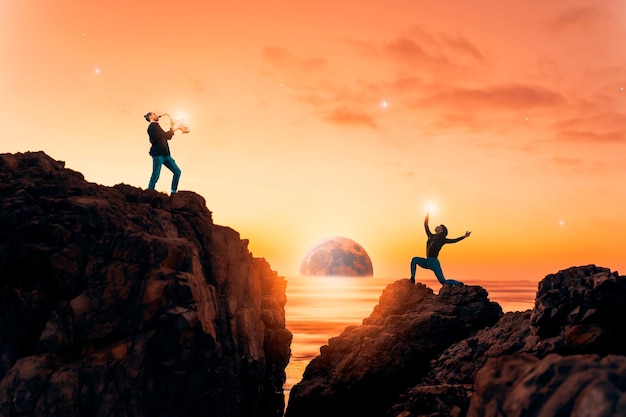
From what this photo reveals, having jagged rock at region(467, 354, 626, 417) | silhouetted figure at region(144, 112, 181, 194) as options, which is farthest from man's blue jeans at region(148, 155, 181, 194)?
jagged rock at region(467, 354, 626, 417)

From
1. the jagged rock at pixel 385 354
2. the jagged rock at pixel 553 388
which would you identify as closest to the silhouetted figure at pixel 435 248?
the jagged rock at pixel 385 354

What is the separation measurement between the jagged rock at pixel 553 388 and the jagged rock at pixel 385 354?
12460 millimetres

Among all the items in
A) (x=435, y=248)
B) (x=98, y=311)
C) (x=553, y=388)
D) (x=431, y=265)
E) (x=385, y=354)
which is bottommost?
(x=385, y=354)

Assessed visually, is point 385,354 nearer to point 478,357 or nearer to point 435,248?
point 478,357

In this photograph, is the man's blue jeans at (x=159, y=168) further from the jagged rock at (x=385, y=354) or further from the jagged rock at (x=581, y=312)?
the jagged rock at (x=581, y=312)

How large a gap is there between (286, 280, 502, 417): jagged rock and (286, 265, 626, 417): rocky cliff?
0.17 feet

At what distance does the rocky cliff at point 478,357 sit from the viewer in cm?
1170

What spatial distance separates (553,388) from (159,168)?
21.1m

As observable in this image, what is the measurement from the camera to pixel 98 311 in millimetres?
17812

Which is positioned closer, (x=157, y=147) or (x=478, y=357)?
(x=478, y=357)

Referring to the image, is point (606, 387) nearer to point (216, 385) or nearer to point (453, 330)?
point (216, 385)

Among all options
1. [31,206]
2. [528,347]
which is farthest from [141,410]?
[528,347]

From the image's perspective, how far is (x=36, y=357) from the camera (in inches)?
664

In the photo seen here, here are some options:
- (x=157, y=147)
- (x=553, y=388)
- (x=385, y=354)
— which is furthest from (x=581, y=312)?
(x=157, y=147)
